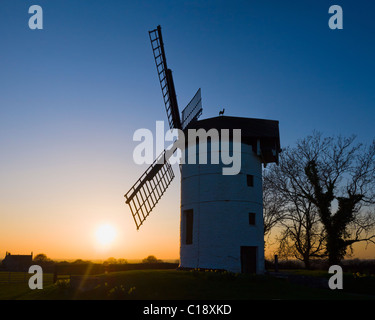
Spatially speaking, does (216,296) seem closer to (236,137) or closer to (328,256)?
(236,137)

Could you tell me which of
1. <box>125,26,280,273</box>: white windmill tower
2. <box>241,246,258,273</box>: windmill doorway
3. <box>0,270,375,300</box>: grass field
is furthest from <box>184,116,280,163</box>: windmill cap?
<box>0,270,375,300</box>: grass field

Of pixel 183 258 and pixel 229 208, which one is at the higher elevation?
pixel 229 208

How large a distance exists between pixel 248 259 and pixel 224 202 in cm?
450

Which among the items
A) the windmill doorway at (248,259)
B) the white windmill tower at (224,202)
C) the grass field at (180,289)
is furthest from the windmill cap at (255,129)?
the grass field at (180,289)

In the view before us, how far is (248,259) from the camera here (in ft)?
79.4

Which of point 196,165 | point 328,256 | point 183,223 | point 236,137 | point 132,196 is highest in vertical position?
point 236,137

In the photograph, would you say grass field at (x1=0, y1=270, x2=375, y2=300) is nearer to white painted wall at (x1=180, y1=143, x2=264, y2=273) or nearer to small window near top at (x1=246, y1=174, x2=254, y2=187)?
white painted wall at (x1=180, y1=143, x2=264, y2=273)

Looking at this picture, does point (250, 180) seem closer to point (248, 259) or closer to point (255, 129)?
point (255, 129)

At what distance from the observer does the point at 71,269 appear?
19.5m

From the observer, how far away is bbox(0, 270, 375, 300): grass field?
49.1 ft

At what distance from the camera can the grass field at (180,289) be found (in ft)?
49.1

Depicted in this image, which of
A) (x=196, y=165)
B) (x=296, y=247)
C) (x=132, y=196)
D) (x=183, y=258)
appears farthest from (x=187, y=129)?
(x=296, y=247)

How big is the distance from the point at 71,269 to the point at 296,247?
79.6ft

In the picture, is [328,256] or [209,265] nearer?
[209,265]
